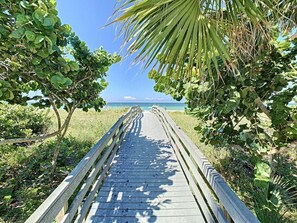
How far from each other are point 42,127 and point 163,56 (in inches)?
383

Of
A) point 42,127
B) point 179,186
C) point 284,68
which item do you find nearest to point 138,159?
point 179,186

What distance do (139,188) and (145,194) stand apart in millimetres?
271

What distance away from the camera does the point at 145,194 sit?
3498 millimetres

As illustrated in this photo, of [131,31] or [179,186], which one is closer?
[131,31]

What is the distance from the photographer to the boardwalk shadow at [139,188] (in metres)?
2.93

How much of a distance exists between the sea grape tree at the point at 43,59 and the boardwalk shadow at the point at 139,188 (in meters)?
1.83

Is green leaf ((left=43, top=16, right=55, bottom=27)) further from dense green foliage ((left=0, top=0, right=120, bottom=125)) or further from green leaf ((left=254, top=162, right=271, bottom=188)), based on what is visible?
green leaf ((left=254, top=162, right=271, bottom=188))

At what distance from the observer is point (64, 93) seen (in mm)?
4977

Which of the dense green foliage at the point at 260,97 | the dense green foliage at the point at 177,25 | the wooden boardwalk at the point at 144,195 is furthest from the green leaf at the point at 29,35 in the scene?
the dense green foliage at the point at 260,97

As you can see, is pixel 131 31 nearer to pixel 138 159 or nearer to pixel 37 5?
pixel 37 5

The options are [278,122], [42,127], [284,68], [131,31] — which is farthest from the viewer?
[42,127]

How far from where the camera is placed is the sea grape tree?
7.16ft

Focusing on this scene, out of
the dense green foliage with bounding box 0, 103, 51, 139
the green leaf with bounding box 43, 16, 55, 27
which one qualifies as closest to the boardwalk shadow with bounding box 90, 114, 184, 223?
the green leaf with bounding box 43, 16, 55, 27

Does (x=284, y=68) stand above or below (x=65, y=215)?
above
